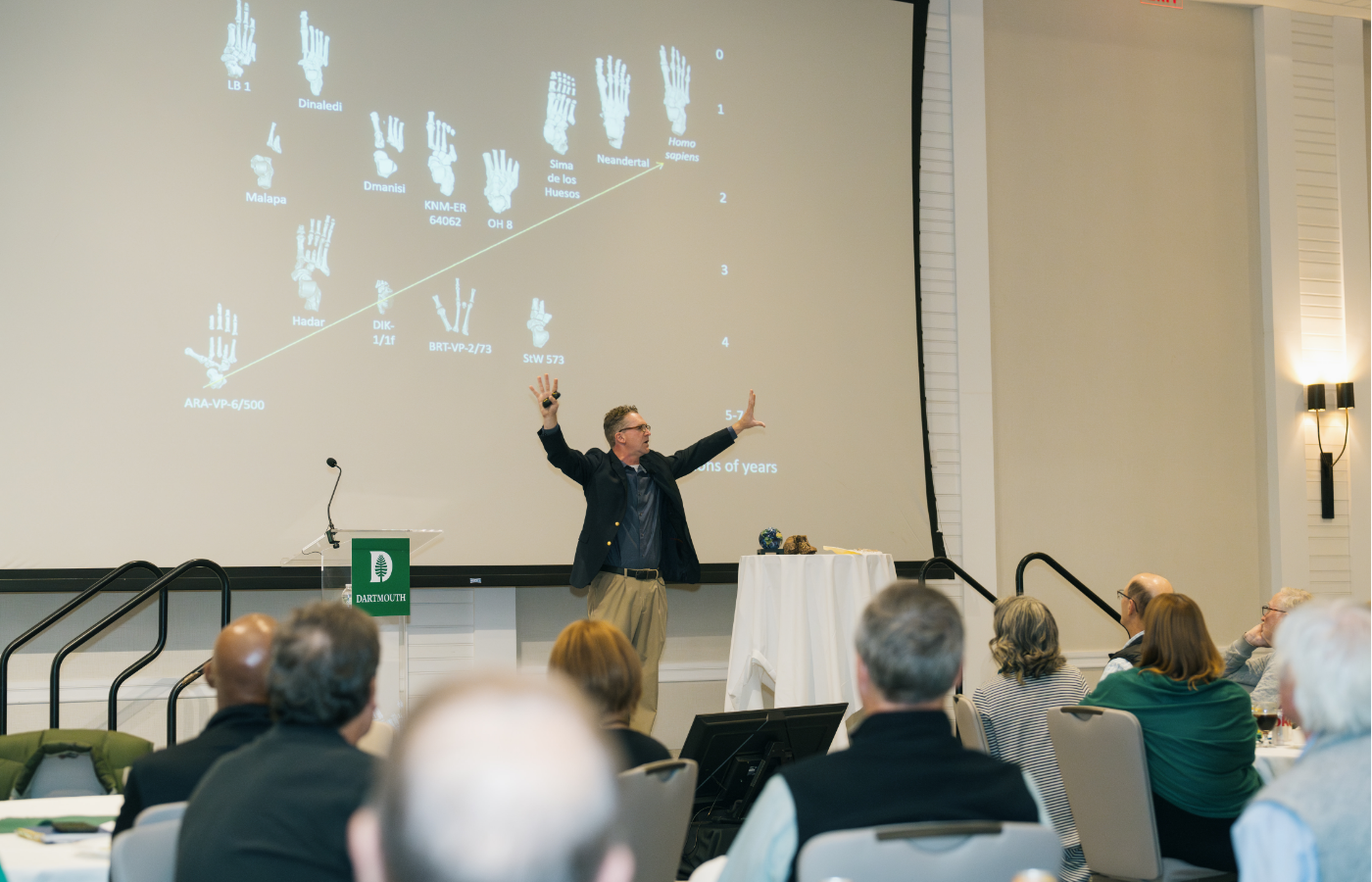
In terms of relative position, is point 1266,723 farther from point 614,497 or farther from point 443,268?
point 443,268

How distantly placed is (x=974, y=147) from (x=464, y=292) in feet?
11.1

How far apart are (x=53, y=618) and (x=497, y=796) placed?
4541 mm

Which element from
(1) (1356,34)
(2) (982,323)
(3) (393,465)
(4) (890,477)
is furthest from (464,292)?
(1) (1356,34)

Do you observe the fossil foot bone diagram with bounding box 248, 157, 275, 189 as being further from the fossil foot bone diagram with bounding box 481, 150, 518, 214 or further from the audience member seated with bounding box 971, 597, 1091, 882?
the audience member seated with bounding box 971, 597, 1091, 882

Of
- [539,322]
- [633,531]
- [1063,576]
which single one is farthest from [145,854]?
[1063,576]

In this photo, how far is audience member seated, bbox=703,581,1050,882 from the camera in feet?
5.51

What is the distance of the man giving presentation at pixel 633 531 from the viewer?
16.9 feet

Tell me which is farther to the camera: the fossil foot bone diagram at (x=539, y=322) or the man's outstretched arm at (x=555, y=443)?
the fossil foot bone diagram at (x=539, y=322)

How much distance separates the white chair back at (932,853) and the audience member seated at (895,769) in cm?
6

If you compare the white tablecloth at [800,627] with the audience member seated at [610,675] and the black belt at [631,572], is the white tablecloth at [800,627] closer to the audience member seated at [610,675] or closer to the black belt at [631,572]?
the black belt at [631,572]

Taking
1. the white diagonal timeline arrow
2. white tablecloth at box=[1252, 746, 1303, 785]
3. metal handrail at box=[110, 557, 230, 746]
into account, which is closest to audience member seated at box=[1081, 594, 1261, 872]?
white tablecloth at box=[1252, 746, 1303, 785]

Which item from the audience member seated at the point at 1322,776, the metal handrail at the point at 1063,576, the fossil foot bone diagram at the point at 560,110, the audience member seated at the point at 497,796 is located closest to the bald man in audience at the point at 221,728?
the audience member seated at the point at 497,796

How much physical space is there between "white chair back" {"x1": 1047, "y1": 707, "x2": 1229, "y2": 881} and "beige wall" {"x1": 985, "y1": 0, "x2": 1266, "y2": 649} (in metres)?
3.83

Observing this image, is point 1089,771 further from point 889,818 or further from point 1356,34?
point 1356,34
